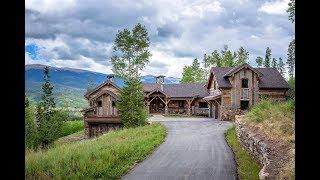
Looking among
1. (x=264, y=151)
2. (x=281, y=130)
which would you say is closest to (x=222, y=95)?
(x=281, y=130)

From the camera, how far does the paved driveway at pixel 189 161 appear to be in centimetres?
1462

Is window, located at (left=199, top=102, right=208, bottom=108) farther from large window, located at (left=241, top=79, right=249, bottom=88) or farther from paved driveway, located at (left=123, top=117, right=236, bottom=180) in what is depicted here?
paved driveway, located at (left=123, top=117, right=236, bottom=180)

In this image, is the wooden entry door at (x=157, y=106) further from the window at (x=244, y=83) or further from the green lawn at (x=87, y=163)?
the green lawn at (x=87, y=163)

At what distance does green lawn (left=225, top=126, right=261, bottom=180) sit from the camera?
14.6m

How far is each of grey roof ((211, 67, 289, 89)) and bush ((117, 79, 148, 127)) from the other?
14152mm

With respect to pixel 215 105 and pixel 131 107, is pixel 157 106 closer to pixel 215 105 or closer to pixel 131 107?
pixel 215 105

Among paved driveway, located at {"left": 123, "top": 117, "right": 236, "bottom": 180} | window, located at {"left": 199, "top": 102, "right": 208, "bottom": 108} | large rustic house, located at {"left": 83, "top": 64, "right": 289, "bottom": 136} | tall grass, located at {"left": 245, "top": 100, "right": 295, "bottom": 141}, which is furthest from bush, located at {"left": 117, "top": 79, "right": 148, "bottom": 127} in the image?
window, located at {"left": 199, "top": 102, "right": 208, "bottom": 108}

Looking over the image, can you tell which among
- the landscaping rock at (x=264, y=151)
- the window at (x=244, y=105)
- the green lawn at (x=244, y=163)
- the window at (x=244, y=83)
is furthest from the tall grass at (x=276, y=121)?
the window at (x=244, y=83)

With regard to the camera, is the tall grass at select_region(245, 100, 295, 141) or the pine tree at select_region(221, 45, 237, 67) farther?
the pine tree at select_region(221, 45, 237, 67)

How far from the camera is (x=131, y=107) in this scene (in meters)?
35.7

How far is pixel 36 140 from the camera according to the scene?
94.2ft

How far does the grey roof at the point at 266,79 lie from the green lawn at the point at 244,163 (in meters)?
22.5

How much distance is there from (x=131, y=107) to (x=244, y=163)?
19550 mm

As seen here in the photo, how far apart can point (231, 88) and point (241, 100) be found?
1918 millimetres
